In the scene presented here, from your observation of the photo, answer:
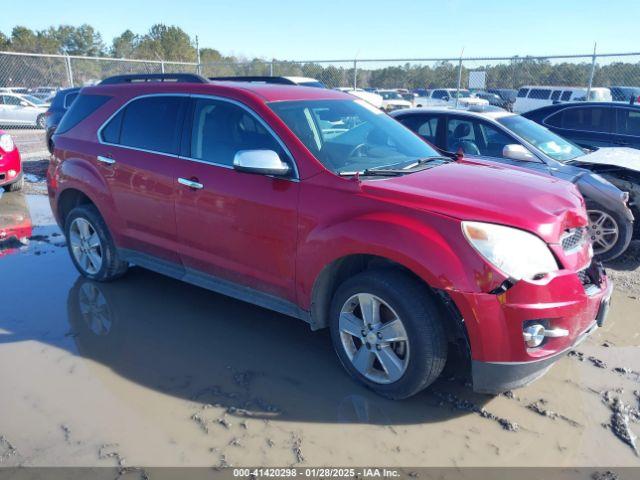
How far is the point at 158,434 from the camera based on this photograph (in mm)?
2900

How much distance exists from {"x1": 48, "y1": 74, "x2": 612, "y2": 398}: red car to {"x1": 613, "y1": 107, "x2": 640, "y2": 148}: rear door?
4997mm

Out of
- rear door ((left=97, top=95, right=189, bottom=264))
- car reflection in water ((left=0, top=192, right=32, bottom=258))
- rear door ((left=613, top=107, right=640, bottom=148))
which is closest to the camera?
rear door ((left=97, top=95, right=189, bottom=264))

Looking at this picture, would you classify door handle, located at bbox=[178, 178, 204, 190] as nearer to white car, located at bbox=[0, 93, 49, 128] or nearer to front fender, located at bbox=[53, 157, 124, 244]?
front fender, located at bbox=[53, 157, 124, 244]

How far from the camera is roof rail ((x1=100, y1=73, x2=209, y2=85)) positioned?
167 inches

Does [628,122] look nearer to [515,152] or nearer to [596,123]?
[596,123]

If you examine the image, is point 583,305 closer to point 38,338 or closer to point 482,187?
point 482,187

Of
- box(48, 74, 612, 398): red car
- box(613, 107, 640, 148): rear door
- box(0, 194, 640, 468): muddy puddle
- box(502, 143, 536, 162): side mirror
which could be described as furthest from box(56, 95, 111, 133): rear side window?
box(613, 107, 640, 148): rear door

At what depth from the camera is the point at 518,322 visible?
2.73m

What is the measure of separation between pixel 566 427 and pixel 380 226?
5.20 ft

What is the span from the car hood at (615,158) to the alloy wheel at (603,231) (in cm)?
73

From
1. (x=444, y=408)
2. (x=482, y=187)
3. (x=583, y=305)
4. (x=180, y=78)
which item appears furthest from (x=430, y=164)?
(x=180, y=78)

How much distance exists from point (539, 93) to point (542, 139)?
57.0 feet

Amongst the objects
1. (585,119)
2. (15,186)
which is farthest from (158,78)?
(585,119)

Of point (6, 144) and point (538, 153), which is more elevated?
point (538, 153)
